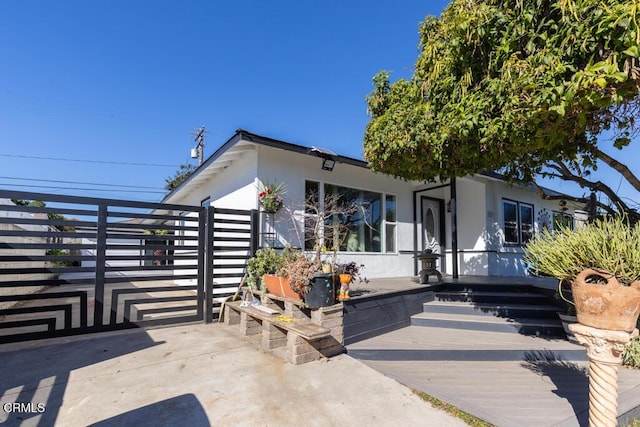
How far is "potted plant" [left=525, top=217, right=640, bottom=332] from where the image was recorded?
1.96 metres

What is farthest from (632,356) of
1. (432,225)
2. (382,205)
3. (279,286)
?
(432,225)

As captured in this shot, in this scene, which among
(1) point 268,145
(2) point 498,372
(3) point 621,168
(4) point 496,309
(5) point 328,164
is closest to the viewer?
(2) point 498,372

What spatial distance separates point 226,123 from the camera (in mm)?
19984

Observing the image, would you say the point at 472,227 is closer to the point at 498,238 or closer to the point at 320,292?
the point at 498,238

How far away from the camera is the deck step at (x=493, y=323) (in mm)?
4465

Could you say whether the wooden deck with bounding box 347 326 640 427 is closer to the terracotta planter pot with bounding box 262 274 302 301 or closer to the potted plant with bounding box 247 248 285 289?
the terracotta planter pot with bounding box 262 274 302 301

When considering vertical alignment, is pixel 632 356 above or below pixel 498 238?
below

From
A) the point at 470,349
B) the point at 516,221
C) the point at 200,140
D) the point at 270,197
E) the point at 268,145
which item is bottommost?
the point at 470,349

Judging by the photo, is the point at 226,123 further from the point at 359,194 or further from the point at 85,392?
the point at 85,392

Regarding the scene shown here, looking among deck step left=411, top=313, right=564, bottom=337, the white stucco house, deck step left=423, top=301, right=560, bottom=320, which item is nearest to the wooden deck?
deck step left=411, top=313, right=564, bottom=337

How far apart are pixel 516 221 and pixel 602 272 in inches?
326

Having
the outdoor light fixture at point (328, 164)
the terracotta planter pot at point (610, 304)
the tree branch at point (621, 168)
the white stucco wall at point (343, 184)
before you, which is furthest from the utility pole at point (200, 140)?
the terracotta planter pot at point (610, 304)

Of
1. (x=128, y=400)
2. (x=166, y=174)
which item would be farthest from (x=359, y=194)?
(x=166, y=174)

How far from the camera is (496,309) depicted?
4.97m
